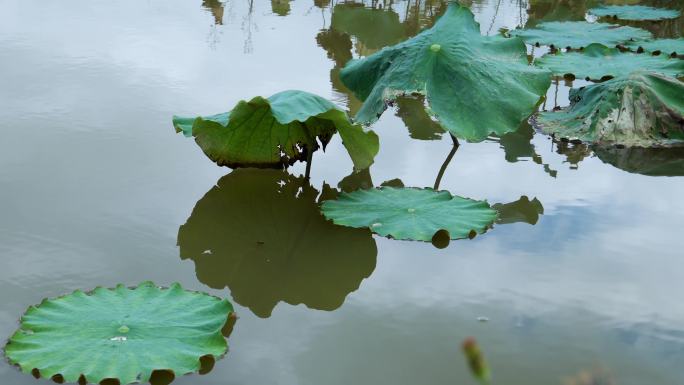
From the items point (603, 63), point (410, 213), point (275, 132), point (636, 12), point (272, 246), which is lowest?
point (272, 246)

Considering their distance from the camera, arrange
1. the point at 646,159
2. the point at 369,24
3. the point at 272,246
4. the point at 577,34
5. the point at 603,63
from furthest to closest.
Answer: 1. the point at 369,24
2. the point at 577,34
3. the point at 603,63
4. the point at 646,159
5. the point at 272,246

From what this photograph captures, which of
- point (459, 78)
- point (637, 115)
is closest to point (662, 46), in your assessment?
point (637, 115)

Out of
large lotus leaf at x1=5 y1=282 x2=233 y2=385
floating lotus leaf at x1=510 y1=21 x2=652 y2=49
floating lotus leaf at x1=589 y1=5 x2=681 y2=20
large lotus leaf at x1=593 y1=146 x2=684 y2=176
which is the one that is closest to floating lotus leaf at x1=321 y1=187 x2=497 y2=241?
large lotus leaf at x1=5 y1=282 x2=233 y2=385

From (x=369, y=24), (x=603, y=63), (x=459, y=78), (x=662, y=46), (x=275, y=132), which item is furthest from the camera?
(x=369, y=24)

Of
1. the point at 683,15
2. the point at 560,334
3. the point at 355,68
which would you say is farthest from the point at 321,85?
the point at 683,15

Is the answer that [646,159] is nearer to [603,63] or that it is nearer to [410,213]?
[603,63]

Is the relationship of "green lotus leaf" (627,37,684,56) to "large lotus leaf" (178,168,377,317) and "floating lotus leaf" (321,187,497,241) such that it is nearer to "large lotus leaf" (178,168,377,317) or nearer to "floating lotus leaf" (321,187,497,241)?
"floating lotus leaf" (321,187,497,241)

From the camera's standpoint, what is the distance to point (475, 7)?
21.7 ft

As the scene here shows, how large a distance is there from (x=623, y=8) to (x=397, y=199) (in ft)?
14.1

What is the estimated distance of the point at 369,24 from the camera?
19.0 ft

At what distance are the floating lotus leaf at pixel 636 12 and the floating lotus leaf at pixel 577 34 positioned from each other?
74cm

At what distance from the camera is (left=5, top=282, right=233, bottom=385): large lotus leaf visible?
175 centimetres

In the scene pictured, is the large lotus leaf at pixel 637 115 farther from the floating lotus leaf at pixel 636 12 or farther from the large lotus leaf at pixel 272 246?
the floating lotus leaf at pixel 636 12

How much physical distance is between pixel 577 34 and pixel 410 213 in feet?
9.90
